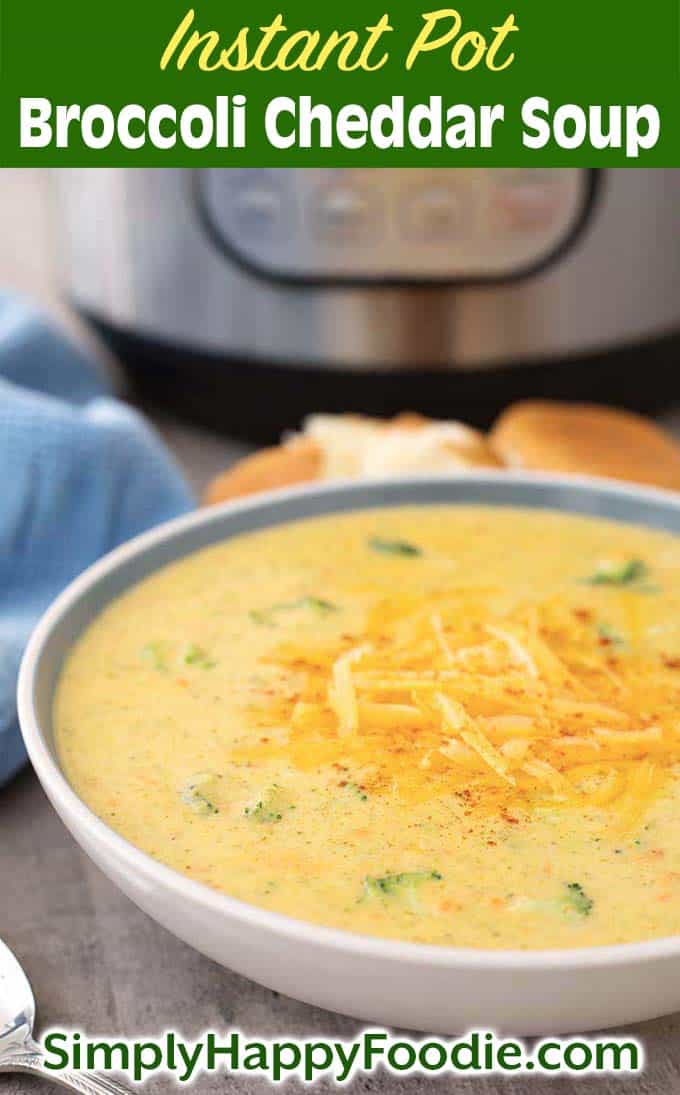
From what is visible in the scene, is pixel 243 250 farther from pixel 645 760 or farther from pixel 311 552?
pixel 645 760

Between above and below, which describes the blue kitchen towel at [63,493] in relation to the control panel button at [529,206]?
below

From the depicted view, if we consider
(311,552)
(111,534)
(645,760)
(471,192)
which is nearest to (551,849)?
(645,760)

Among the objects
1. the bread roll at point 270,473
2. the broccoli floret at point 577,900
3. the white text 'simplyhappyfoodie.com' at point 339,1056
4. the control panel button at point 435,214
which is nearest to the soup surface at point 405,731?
the broccoli floret at point 577,900

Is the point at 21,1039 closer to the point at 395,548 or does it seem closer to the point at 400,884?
the point at 400,884

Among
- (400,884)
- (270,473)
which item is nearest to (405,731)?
(400,884)

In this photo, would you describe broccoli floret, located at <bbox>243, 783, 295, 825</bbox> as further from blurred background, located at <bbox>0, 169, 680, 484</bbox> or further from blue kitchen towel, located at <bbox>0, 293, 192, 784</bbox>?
blurred background, located at <bbox>0, 169, 680, 484</bbox>

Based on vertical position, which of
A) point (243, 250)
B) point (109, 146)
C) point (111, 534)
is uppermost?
point (109, 146)

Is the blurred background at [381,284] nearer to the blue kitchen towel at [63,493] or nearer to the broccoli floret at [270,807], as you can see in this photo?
the blue kitchen towel at [63,493]
